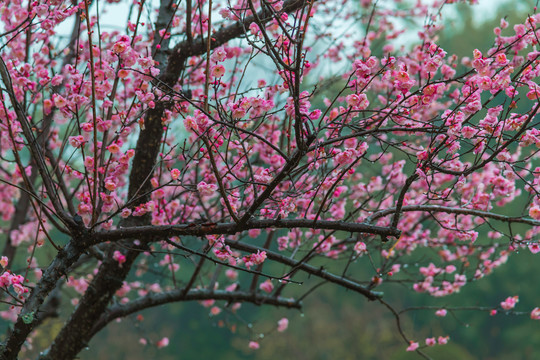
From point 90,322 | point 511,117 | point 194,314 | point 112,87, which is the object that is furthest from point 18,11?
point 194,314

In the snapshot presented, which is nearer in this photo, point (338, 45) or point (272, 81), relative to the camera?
point (272, 81)

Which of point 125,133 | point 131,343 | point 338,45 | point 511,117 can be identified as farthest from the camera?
point 131,343

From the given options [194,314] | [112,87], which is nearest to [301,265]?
[112,87]

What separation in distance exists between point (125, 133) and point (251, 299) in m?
1.59

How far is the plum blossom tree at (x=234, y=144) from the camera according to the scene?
2084 millimetres

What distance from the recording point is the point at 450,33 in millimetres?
17188

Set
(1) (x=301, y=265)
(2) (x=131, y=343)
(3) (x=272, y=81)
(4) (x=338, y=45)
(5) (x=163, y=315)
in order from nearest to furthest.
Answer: (1) (x=301, y=265) → (3) (x=272, y=81) → (4) (x=338, y=45) → (2) (x=131, y=343) → (5) (x=163, y=315)

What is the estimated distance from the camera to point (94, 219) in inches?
89.0

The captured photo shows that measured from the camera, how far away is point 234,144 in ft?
7.89

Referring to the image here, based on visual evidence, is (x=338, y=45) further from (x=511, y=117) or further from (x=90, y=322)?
(x=90, y=322)

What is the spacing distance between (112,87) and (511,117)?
1.76 meters

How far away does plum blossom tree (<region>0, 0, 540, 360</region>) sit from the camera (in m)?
2.08

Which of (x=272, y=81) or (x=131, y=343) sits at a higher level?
(x=131, y=343)

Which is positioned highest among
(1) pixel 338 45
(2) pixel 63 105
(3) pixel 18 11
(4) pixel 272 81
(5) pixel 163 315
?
(5) pixel 163 315
